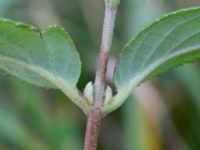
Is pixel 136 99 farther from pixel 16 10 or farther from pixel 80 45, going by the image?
pixel 16 10

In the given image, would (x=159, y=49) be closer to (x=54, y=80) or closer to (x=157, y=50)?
(x=157, y=50)

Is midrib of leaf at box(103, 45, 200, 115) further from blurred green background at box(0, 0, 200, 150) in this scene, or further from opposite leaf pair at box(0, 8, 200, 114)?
blurred green background at box(0, 0, 200, 150)

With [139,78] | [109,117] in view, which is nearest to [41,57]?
[139,78]

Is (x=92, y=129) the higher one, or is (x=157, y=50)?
(x=157, y=50)

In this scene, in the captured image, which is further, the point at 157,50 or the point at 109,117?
the point at 109,117

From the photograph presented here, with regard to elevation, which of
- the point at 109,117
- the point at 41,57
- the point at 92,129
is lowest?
the point at 92,129

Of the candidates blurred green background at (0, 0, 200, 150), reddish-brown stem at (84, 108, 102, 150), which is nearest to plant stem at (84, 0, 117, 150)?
reddish-brown stem at (84, 108, 102, 150)

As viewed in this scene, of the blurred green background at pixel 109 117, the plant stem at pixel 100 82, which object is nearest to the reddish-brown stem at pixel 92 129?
the plant stem at pixel 100 82
